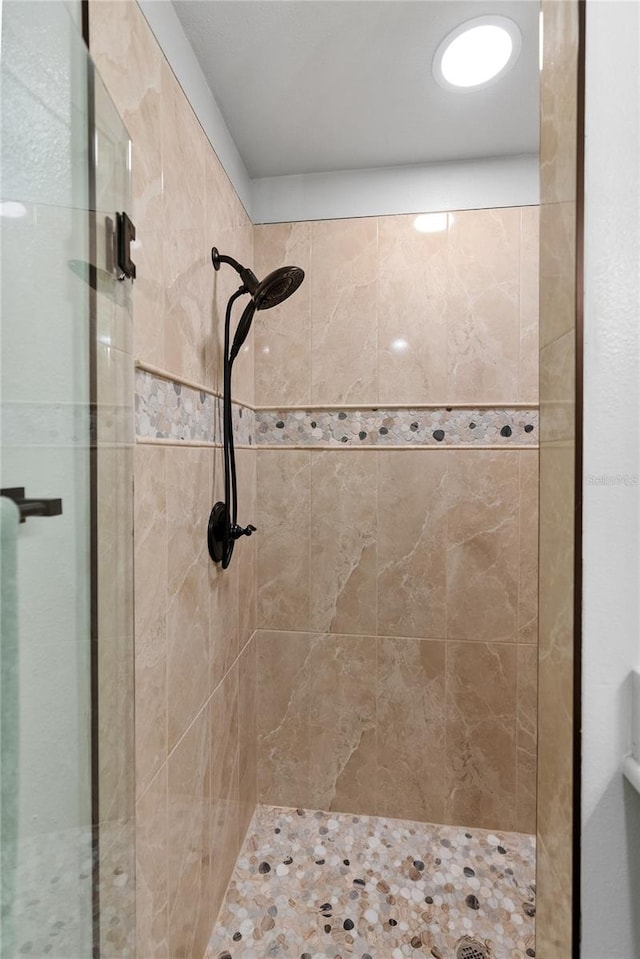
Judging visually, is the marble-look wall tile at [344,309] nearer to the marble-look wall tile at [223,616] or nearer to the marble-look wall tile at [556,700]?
the marble-look wall tile at [223,616]

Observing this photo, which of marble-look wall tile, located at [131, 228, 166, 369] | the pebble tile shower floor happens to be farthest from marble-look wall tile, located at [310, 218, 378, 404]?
the pebble tile shower floor

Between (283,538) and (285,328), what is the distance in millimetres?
735

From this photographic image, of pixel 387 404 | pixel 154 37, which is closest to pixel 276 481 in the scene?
pixel 387 404

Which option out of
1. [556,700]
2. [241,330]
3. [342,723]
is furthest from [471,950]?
[241,330]

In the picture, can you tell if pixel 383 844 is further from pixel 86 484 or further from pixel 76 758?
pixel 86 484

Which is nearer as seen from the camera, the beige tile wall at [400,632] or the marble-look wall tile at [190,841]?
the marble-look wall tile at [190,841]

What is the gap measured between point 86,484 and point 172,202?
69 cm

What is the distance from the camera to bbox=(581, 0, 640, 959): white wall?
48cm

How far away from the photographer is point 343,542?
5.60ft

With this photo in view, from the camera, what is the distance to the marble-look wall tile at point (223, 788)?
1.28 metres

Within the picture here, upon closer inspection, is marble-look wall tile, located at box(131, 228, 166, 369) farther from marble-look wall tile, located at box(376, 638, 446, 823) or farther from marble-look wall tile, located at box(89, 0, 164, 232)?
marble-look wall tile, located at box(376, 638, 446, 823)

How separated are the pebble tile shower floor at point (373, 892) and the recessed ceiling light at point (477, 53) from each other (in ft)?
7.19

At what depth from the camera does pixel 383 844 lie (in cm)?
157

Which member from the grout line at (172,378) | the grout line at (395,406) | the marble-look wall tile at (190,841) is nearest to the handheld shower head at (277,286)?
the grout line at (172,378)
